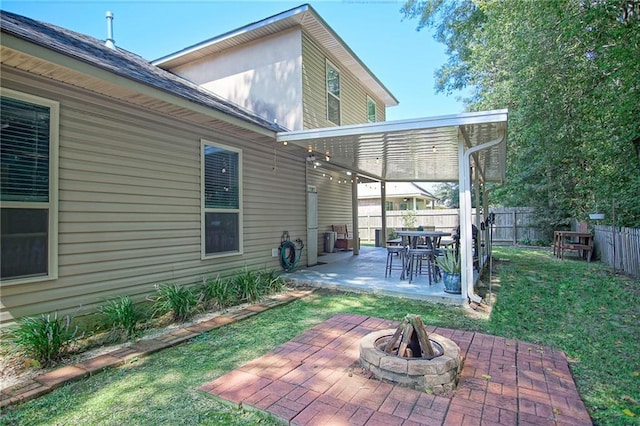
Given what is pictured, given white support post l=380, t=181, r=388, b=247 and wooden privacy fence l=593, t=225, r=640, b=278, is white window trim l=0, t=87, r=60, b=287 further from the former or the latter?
white support post l=380, t=181, r=388, b=247

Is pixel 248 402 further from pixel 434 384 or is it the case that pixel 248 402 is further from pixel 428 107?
pixel 428 107

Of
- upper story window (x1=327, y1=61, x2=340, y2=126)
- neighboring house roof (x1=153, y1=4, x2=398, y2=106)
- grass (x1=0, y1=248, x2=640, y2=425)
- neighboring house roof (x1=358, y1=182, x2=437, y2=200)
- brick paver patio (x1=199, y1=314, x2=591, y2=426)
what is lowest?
grass (x1=0, y1=248, x2=640, y2=425)

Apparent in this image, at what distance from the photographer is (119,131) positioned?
14.1 ft

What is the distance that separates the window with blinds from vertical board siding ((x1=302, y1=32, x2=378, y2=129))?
295 cm

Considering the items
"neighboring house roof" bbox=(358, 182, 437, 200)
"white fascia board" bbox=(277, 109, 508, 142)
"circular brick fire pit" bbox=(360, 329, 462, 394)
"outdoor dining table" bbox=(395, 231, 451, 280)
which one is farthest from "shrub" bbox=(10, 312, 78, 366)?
"neighboring house roof" bbox=(358, 182, 437, 200)

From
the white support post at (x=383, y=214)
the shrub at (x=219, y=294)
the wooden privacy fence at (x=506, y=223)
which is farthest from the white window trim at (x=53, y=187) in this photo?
the wooden privacy fence at (x=506, y=223)

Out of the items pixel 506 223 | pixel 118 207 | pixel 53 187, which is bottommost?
pixel 506 223

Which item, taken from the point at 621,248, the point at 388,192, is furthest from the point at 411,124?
the point at 388,192

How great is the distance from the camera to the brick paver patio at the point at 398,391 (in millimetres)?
2229

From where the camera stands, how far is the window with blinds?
5.60 meters

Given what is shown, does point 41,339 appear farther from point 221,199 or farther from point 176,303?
point 221,199

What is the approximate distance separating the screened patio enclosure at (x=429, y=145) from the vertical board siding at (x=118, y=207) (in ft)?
6.84

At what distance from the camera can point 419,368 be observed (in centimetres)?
256

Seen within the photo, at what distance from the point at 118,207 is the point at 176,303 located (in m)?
1.41
